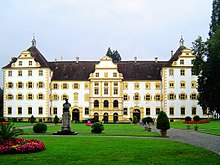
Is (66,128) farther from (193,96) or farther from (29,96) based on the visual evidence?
(193,96)

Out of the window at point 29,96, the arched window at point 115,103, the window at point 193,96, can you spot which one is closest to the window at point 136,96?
the arched window at point 115,103

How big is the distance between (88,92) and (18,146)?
46.4 m

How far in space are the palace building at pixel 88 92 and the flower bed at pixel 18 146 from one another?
147 ft

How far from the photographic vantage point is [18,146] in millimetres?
14562

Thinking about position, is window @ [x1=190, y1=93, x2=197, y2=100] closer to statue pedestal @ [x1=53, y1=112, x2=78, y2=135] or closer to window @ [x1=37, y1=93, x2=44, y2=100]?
window @ [x1=37, y1=93, x2=44, y2=100]

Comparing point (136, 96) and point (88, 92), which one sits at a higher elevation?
point (88, 92)

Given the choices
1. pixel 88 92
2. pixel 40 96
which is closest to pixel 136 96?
pixel 88 92

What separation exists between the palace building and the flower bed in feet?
147

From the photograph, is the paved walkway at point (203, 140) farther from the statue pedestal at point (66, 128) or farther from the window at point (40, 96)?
the window at point (40, 96)

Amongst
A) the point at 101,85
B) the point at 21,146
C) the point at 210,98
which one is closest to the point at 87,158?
the point at 21,146

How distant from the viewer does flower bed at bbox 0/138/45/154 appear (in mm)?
14312

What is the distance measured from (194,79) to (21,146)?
1901 inches

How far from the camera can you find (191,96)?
58875 mm

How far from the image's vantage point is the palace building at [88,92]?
197 feet
